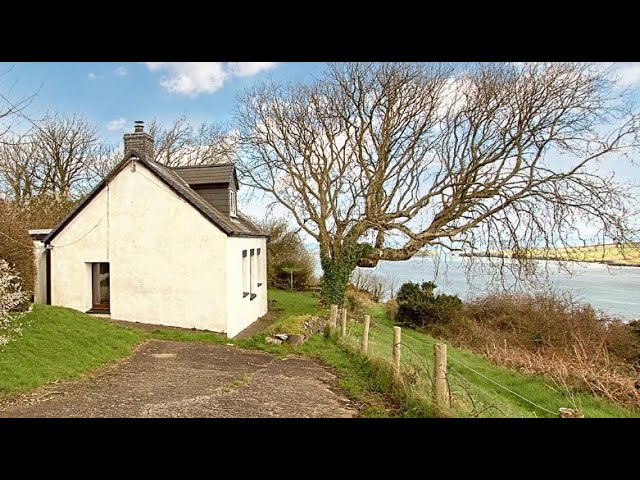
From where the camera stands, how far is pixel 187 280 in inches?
368

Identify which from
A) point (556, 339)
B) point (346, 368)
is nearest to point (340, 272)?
point (556, 339)

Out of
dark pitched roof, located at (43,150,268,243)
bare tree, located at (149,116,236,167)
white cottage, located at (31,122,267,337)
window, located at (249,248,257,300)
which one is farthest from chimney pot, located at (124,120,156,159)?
bare tree, located at (149,116,236,167)

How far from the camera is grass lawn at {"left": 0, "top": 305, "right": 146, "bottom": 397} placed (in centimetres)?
491

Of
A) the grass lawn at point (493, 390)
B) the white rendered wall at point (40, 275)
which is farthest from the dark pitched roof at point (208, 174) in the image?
the grass lawn at point (493, 390)

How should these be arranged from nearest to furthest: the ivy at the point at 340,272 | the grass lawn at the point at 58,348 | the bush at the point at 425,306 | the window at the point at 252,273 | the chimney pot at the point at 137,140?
the grass lawn at the point at 58,348, the chimney pot at the point at 137,140, the window at the point at 252,273, the bush at the point at 425,306, the ivy at the point at 340,272

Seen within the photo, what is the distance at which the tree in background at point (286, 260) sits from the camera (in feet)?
70.4

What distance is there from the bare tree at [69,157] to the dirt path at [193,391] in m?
12.5

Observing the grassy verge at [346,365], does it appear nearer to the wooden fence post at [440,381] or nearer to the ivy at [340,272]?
the wooden fence post at [440,381]

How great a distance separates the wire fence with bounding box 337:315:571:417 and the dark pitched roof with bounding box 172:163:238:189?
204 inches

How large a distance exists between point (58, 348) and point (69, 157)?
43.9 feet
